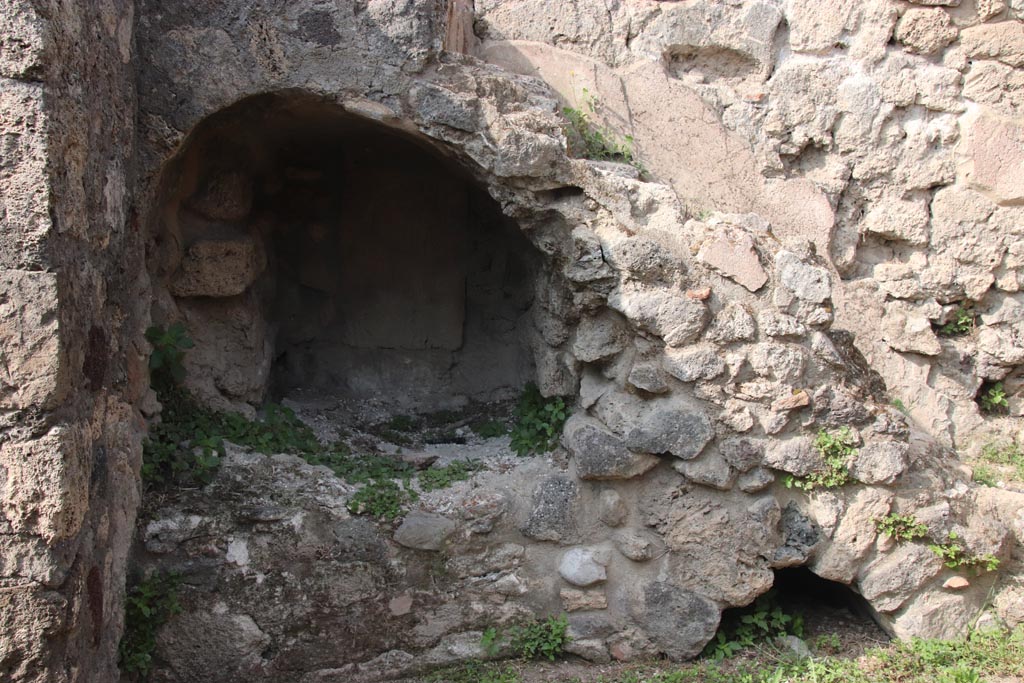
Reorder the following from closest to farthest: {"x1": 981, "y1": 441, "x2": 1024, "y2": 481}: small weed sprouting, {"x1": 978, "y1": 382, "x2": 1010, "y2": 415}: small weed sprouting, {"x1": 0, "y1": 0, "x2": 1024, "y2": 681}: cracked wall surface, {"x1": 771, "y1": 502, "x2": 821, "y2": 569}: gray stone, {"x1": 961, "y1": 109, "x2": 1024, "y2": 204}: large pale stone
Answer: {"x1": 0, "y1": 0, "x2": 1024, "y2": 681}: cracked wall surface < {"x1": 771, "y1": 502, "x2": 821, "y2": 569}: gray stone < {"x1": 981, "y1": 441, "x2": 1024, "y2": 481}: small weed sprouting < {"x1": 961, "y1": 109, "x2": 1024, "y2": 204}: large pale stone < {"x1": 978, "y1": 382, "x2": 1010, "y2": 415}: small weed sprouting

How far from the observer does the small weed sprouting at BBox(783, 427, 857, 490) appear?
128 inches

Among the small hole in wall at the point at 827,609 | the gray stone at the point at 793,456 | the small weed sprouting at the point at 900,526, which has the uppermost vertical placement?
the gray stone at the point at 793,456

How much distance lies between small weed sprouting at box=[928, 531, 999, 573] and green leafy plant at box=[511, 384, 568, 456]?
1.51 m

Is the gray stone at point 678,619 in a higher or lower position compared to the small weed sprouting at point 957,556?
lower

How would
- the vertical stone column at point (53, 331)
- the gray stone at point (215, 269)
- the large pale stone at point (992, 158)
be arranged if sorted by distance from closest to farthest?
the vertical stone column at point (53, 331), the gray stone at point (215, 269), the large pale stone at point (992, 158)

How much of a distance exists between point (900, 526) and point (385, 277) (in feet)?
8.39

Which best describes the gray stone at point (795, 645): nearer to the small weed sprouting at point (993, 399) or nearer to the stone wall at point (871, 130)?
the stone wall at point (871, 130)

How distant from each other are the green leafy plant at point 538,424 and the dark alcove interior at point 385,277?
0.18 meters

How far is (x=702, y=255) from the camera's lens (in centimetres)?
336

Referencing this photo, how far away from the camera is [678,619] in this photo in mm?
3275

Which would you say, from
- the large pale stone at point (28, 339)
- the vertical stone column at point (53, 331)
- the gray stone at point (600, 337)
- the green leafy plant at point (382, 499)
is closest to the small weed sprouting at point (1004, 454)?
the gray stone at point (600, 337)

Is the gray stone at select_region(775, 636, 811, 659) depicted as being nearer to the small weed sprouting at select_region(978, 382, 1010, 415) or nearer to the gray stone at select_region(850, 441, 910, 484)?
the gray stone at select_region(850, 441, 910, 484)

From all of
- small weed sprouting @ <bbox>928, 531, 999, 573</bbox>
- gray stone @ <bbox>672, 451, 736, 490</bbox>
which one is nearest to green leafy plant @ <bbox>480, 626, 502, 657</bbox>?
gray stone @ <bbox>672, 451, 736, 490</bbox>

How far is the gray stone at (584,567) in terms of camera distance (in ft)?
10.9
